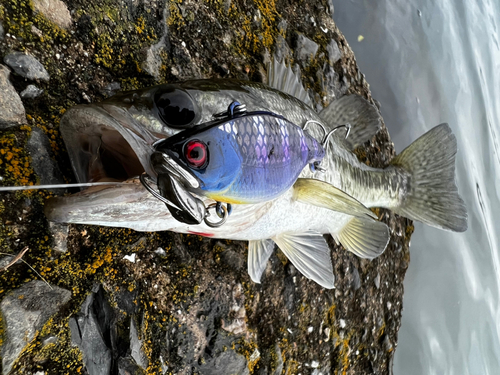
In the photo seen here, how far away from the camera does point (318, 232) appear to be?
2.14m

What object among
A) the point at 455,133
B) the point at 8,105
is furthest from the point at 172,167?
the point at 455,133

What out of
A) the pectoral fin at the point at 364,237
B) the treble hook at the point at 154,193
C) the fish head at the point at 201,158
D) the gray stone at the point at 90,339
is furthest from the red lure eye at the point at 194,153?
the pectoral fin at the point at 364,237

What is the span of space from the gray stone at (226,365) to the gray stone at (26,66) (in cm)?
158

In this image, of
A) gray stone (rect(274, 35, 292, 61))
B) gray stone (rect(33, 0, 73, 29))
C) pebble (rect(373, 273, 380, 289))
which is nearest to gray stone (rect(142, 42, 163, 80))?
gray stone (rect(33, 0, 73, 29))

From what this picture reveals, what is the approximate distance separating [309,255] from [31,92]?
163cm

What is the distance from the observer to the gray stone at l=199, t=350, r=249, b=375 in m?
1.81

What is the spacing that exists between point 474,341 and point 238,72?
4.17 metres

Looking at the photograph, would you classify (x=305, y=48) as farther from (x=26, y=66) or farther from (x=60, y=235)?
(x=60, y=235)

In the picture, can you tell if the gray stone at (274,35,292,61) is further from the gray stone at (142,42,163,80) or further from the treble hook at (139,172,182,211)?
the treble hook at (139,172,182,211)

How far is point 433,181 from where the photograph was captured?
2.50 meters

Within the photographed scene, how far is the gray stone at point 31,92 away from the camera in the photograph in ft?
4.48

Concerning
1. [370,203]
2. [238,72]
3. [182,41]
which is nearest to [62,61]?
[182,41]

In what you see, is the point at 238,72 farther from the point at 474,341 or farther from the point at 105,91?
the point at 474,341

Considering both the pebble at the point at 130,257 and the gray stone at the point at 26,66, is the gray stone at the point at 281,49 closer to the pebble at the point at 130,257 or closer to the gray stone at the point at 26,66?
the gray stone at the point at 26,66
